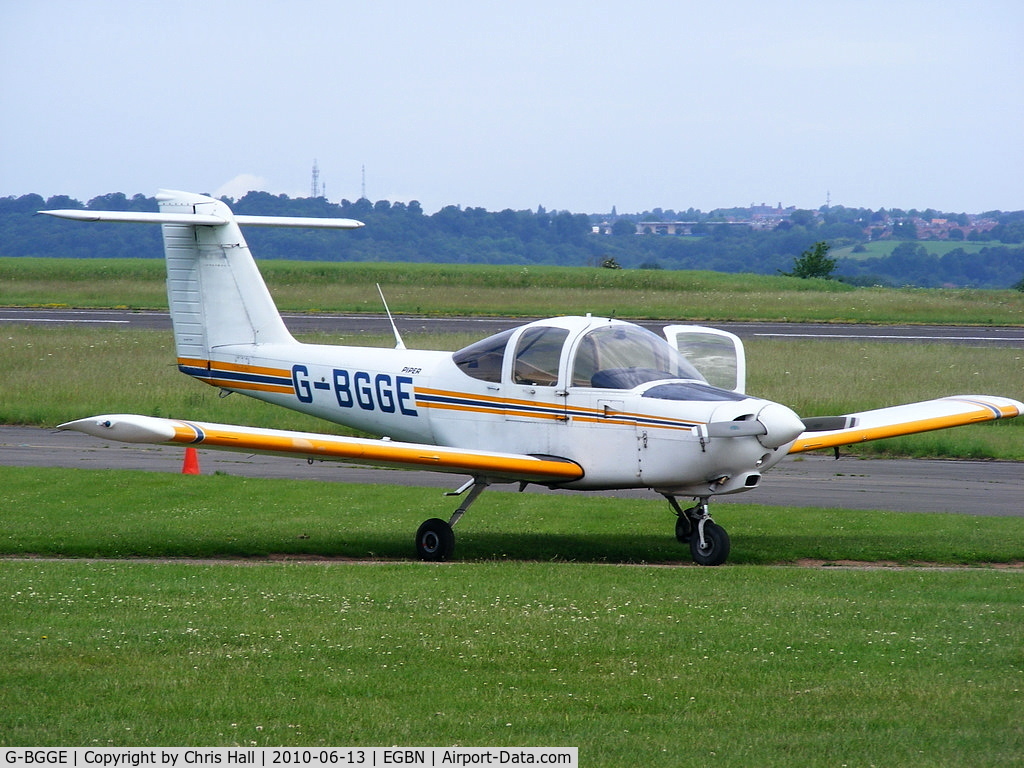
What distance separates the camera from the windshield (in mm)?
12047

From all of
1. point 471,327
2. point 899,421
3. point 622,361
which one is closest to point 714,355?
point 622,361

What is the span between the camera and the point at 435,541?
40.3 ft

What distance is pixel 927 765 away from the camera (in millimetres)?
5527

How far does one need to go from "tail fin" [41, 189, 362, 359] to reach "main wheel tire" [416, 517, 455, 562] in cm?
401

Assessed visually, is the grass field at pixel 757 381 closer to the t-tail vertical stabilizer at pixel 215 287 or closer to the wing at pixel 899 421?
the wing at pixel 899 421

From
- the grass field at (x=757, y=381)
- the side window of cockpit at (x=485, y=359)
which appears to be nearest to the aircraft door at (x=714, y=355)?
the side window of cockpit at (x=485, y=359)

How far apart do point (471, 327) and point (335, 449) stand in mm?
32948

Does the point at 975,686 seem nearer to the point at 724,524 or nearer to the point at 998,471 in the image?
the point at 724,524

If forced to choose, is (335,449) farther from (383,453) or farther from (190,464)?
(190,464)

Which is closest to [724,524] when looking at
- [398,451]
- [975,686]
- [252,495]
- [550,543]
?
[550,543]

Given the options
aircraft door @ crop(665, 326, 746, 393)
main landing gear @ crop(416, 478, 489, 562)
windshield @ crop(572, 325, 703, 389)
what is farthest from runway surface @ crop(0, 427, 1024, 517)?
windshield @ crop(572, 325, 703, 389)

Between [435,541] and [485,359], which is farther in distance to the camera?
[485,359]

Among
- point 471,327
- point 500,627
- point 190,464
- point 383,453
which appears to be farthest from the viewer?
point 471,327

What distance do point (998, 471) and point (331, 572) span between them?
509 inches
